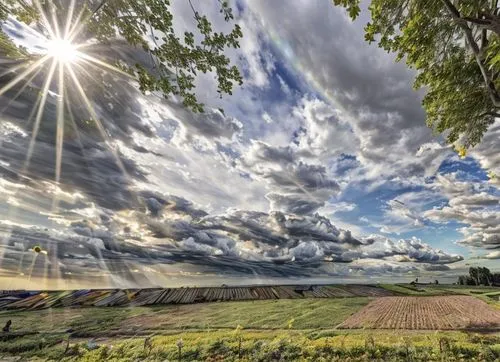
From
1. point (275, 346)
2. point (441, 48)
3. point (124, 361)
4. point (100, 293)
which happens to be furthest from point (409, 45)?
point (100, 293)

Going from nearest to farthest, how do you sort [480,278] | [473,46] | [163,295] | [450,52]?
[473,46] < [450,52] < [163,295] < [480,278]

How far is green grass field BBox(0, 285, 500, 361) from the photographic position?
53.7 ft

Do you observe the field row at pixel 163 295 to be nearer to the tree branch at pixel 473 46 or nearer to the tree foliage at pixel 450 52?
the tree foliage at pixel 450 52

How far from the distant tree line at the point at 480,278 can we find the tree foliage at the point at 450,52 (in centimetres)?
12104

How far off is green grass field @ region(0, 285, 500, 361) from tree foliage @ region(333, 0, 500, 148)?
13743 millimetres

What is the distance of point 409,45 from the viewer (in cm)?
823

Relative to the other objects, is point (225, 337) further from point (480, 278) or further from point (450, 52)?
point (480, 278)

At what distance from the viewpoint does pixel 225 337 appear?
1024 inches

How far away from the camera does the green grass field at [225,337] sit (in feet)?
53.7

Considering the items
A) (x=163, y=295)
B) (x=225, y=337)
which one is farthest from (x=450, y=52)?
(x=163, y=295)

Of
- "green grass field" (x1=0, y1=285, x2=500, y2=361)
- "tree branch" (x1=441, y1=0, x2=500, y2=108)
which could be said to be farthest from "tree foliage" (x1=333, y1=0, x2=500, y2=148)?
"green grass field" (x1=0, y1=285, x2=500, y2=361)

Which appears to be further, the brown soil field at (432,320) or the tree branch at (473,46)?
the brown soil field at (432,320)

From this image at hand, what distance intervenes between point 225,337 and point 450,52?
94.8 ft

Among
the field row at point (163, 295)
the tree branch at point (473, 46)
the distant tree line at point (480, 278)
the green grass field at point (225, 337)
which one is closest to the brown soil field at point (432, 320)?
the green grass field at point (225, 337)
